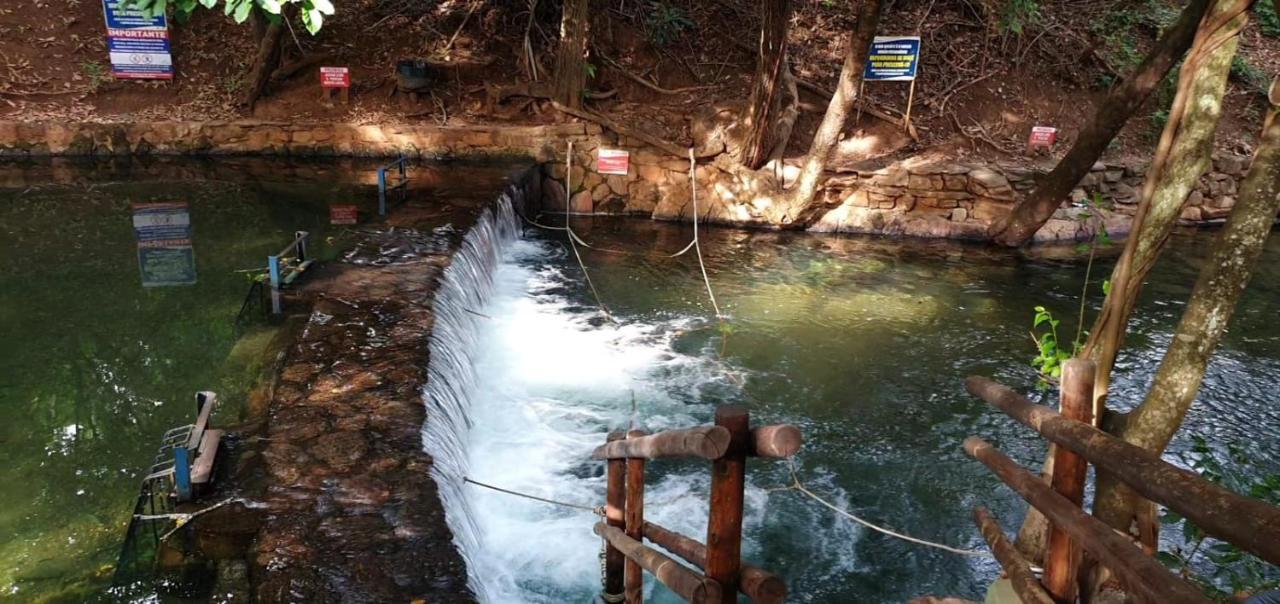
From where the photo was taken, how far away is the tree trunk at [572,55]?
486 inches

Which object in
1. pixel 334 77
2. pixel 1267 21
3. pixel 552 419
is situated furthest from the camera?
pixel 1267 21

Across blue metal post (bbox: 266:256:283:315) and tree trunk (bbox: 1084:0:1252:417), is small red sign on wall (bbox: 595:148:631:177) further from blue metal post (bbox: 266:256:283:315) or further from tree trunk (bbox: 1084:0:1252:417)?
tree trunk (bbox: 1084:0:1252:417)

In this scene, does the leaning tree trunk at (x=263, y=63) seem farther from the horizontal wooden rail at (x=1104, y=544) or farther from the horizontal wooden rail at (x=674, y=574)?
the horizontal wooden rail at (x=1104, y=544)

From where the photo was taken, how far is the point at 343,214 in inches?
377

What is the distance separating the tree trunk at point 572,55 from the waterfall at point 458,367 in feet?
10.2

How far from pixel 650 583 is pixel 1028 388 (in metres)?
4.28

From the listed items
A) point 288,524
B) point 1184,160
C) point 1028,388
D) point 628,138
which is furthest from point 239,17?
point 628,138

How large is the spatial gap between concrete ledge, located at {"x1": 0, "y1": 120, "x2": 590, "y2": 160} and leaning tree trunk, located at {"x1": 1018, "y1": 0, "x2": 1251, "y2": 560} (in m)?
9.69

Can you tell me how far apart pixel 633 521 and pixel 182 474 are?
7.27 ft

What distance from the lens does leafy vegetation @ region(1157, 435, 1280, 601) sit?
135 inches

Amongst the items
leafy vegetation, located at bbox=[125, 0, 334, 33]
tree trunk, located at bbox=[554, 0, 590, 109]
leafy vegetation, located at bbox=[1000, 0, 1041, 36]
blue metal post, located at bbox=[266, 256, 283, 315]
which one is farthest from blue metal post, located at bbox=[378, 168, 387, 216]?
leafy vegetation, located at bbox=[1000, 0, 1041, 36]

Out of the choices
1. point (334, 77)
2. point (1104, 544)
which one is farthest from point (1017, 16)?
point (1104, 544)

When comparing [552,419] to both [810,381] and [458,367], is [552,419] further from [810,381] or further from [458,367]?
[810,381]

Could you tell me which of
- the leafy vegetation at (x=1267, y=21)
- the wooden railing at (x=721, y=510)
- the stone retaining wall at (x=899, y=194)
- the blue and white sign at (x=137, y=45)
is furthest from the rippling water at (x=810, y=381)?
the blue and white sign at (x=137, y=45)
